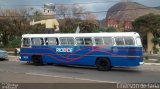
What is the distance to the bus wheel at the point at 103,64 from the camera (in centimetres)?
2264

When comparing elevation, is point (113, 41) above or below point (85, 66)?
above

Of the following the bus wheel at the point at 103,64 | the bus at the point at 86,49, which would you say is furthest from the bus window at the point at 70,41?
the bus wheel at the point at 103,64

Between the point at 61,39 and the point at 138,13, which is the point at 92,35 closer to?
the point at 61,39

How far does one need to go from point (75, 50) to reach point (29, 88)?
10.8 m

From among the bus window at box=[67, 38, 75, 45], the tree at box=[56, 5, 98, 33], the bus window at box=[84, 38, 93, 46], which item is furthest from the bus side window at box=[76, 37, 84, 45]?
the tree at box=[56, 5, 98, 33]

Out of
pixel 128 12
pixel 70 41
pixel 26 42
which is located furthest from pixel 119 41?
pixel 128 12

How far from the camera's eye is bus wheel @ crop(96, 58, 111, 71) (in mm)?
22636

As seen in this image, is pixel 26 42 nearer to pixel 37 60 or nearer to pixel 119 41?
pixel 37 60

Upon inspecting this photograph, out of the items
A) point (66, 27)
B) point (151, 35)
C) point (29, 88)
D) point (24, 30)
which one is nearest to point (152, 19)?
point (151, 35)

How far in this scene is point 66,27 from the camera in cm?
5388

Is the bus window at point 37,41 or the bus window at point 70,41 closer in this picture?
the bus window at point 70,41

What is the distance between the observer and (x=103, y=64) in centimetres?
2291

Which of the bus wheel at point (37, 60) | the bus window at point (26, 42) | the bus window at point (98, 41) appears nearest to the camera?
the bus window at point (98, 41)

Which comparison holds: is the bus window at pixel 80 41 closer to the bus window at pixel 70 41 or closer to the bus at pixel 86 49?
the bus at pixel 86 49
